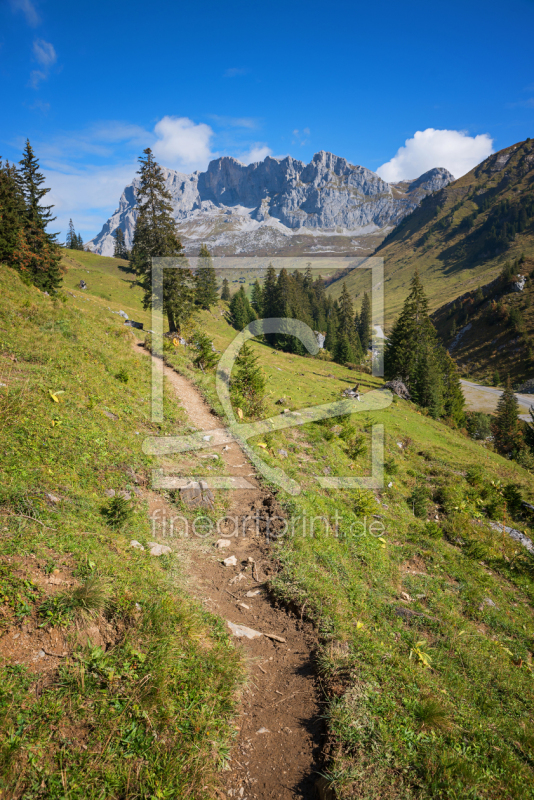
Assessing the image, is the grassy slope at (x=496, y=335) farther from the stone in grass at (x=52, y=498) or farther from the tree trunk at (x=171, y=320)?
the stone in grass at (x=52, y=498)

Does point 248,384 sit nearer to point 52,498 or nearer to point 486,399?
point 52,498

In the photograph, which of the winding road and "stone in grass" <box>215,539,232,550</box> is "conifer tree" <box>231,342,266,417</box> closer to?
"stone in grass" <box>215,539,232,550</box>

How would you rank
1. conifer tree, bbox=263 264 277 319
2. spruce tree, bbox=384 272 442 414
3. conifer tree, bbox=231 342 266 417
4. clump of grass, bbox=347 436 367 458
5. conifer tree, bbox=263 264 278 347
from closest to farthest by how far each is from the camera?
clump of grass, bbox=347 436 367 458 → conifer tree, bbox=231 342 266 417 → spruce tree, bbox=384 272 442 414 → conifer tree, bbox=263 264 278 347 → conifer tree, bbox=263 264 277 319

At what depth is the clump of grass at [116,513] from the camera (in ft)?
24.8

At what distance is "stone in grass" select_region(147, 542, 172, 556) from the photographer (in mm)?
7789

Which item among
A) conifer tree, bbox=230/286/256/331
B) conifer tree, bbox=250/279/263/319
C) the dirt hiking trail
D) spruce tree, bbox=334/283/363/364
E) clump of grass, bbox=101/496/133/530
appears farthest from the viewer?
conifer tree, bbox=250/279/263/319

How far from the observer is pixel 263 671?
5996mm

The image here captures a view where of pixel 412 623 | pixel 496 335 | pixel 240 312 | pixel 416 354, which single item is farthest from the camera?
pixel 496 335

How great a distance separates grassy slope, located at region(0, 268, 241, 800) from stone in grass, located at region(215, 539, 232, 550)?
1.54 m

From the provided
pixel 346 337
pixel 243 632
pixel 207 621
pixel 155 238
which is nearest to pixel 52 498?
pixel 207 621

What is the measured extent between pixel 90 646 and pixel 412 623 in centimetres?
728

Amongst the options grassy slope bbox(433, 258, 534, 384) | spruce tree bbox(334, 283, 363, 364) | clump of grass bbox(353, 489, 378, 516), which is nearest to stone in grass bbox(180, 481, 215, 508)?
clump of grass bbox(353, 489, 378, 516)

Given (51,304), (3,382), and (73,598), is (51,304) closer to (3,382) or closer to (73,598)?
(3,382)

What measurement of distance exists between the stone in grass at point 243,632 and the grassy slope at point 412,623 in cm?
109
